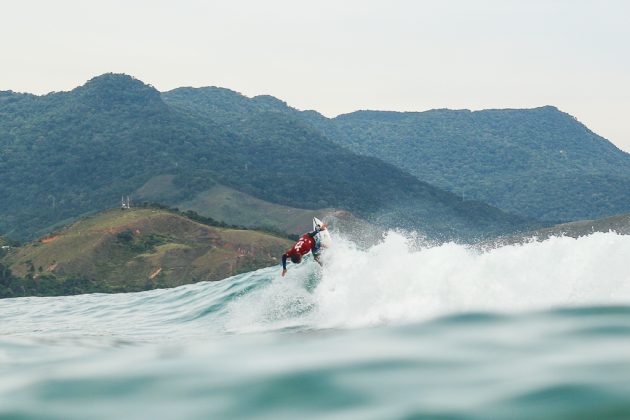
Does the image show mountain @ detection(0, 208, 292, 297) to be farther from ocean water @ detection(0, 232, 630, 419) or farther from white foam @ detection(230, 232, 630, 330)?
white foam @ detection(230, 232, 630, 330)

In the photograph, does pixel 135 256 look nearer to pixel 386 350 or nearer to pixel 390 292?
pixel 390 292

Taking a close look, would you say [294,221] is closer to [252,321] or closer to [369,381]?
[252,321]

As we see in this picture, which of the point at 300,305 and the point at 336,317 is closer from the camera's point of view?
the point at 336,317

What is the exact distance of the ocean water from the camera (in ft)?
36.4

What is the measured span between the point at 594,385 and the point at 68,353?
9768 millimetres

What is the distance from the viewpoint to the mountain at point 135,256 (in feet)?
297

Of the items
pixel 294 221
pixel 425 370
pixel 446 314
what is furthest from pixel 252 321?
pixel 294 221

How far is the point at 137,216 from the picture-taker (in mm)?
115062

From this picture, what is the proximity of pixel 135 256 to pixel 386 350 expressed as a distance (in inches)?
3464

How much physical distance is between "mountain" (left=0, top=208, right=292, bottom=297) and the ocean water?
213 ft

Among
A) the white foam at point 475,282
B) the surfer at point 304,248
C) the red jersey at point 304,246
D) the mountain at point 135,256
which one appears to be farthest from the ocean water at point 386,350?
the mountain at point 135,256

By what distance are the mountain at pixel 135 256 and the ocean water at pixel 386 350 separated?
65.0 meters

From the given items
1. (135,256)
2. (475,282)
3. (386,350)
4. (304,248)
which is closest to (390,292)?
(475,282)

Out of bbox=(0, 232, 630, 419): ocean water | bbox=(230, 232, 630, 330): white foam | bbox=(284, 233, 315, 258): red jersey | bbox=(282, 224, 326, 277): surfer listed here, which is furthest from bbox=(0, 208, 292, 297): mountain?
bbox=(230, 232, 630, 330): white foam
